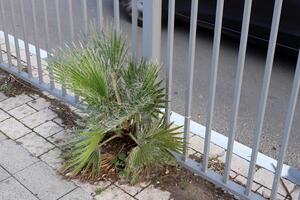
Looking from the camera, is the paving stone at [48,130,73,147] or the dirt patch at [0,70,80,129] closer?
the paving stone at [48,130,73,147]

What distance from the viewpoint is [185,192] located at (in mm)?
2748

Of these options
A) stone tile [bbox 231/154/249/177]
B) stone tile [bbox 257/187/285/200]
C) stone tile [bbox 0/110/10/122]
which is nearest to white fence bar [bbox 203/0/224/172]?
stone tile [bbox 231/154/249/177]

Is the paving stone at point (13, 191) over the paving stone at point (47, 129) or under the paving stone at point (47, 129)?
under

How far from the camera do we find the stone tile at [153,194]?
2695 mm

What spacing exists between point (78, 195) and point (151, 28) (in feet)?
3.55

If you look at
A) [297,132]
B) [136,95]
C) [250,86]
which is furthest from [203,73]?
[136,95]

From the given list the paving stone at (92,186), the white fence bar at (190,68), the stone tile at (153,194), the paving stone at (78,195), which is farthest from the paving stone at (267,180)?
the paving stone at (78,195)

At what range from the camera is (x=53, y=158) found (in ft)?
9.97

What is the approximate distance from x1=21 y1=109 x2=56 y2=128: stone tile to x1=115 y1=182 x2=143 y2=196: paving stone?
0.94m

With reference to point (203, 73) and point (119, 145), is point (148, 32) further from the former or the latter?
point (203, 73)

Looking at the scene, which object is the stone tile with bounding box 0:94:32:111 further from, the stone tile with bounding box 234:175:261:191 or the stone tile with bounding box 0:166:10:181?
the stone tile with bounding box 234:175:261:191

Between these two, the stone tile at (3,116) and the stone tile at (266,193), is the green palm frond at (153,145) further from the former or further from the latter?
the stone tile at (3,116)

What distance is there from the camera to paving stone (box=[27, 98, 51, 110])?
362cm

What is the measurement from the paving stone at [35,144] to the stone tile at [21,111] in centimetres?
29
